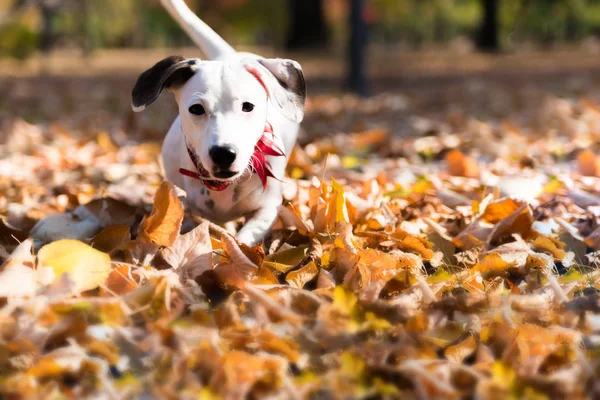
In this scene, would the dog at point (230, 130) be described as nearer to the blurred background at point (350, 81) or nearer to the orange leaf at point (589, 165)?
the orange leaf at point (589, 165)

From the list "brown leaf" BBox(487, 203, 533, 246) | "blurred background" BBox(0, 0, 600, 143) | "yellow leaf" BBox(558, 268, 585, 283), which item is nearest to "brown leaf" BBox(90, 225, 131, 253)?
"brown leaf" BBox(487, 203, 533, 246)

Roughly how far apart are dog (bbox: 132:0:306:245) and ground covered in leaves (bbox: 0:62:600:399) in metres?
0.14

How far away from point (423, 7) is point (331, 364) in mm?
40335

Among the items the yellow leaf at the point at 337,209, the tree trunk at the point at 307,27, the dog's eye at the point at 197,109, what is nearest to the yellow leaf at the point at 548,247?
the yellow leaf at the point at 337,209

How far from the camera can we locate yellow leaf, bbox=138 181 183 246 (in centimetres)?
228

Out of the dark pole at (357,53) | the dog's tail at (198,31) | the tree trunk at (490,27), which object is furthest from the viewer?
the tree trunk at (490,27)

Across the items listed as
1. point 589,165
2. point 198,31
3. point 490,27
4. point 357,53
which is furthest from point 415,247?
point 490,27

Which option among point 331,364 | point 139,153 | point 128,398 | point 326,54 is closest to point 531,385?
point 331,364

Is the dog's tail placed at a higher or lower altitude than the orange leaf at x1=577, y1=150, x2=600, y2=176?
higher

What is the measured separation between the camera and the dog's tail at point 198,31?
3.05m

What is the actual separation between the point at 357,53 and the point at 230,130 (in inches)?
262

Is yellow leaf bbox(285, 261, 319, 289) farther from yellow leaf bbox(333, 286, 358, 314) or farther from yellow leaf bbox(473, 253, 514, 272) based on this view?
yellow leaf bbox(473, 253, 514, 272)

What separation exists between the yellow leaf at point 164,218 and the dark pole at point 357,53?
243 inches

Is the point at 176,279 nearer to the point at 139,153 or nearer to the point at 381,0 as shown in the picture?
the point at 139,153
